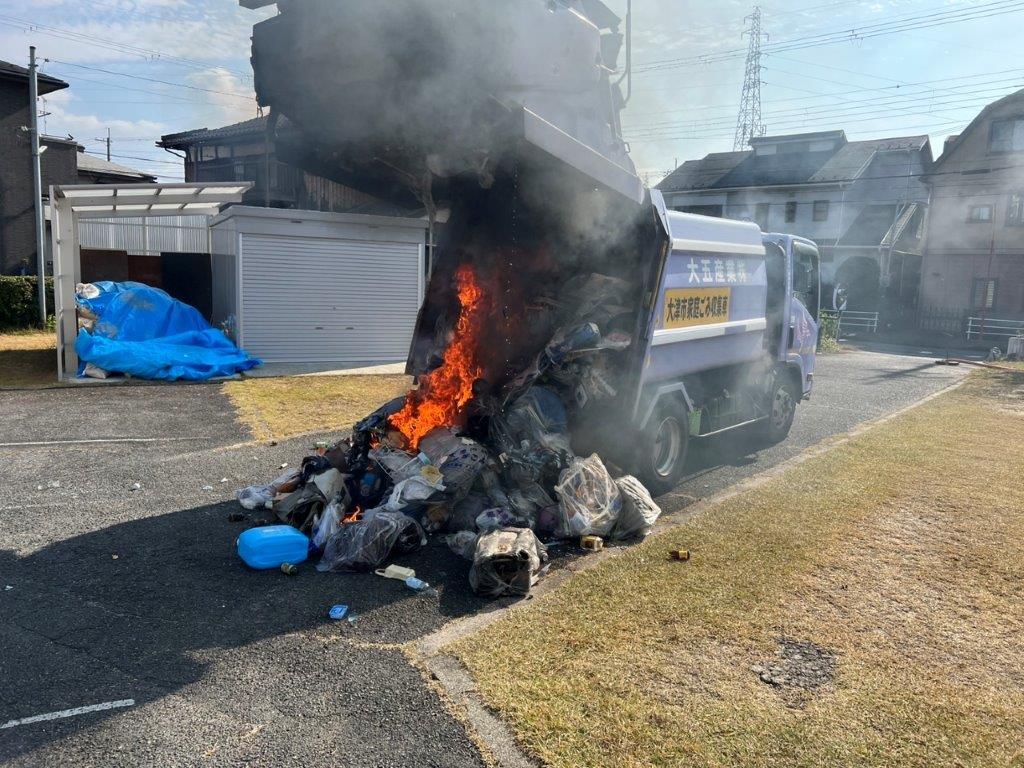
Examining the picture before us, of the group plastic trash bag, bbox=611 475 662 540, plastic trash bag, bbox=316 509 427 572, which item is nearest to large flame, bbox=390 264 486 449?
plastic trash bag, bbox=316 509 427 572

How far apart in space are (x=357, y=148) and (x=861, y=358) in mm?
19134

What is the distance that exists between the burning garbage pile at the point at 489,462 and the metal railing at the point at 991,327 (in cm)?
2597

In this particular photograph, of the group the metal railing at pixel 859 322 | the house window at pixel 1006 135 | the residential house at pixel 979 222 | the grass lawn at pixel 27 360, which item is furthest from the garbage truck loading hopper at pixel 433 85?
the house window at pixel 1006 135

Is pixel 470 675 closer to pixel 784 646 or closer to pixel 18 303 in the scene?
pixel 784 646

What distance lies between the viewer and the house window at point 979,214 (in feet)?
96.0

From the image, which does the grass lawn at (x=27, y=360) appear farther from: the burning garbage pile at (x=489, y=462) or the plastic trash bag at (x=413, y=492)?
the plastic trash bag at (x=413, y=492)

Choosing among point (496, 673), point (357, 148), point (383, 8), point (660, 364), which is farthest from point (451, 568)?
point (383, 8)

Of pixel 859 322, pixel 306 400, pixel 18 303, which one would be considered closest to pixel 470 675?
pixel 306 400

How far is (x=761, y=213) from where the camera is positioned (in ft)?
121

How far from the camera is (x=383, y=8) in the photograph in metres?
4.80

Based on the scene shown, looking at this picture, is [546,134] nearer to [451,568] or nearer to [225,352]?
[451,568]

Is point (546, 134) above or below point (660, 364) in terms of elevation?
above

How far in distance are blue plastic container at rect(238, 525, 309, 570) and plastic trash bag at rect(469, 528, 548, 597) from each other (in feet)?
4.20

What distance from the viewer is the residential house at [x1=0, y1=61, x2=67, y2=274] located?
24.6m
